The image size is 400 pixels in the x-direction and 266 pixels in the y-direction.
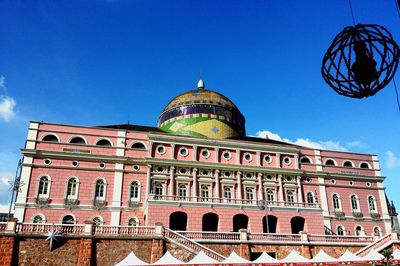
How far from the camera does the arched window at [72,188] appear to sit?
31.5 metres

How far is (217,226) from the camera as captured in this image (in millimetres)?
30562

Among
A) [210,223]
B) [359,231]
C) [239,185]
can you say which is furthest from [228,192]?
[359,231]

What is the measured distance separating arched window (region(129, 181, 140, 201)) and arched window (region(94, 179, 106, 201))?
8.29 feet

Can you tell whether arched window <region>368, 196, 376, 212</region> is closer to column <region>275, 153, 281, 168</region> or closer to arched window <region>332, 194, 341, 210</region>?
arched window <region>332, 194, 341, 210</region>

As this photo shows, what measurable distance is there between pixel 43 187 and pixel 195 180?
46.2 feet

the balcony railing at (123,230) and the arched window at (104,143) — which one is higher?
the arched window at (104,143)

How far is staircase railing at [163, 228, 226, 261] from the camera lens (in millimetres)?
23516

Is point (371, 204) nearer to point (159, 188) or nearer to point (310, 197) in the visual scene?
point (310, 197)

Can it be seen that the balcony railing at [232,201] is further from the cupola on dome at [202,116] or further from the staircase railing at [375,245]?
the cupola on dome at [202,116]

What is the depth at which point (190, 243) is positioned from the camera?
79.0ft

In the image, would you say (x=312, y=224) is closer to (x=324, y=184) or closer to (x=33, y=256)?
(x=324, y=184)

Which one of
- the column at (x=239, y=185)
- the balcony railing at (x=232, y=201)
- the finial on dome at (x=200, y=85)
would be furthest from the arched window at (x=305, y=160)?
the finial on dome at (x=200, y=85)

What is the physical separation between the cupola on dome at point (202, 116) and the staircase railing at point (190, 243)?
1665cm

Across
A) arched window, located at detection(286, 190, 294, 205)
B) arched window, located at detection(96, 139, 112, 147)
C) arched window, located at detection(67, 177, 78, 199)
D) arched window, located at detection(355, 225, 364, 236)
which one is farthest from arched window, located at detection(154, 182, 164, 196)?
arched window, located at detection(355, 225, 364, 236)
